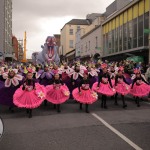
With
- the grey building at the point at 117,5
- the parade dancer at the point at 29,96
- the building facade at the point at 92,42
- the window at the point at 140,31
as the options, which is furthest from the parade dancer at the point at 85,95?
the grey building at the point at 117,5

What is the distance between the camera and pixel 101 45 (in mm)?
42562

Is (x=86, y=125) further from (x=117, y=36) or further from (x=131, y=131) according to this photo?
(x=117, y=36)

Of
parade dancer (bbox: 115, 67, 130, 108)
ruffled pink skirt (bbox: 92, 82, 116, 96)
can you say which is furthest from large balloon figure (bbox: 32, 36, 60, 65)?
ruffled pink skirt (bbox: 92, 82, 116, 96)

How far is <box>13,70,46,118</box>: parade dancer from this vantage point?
10.3 m

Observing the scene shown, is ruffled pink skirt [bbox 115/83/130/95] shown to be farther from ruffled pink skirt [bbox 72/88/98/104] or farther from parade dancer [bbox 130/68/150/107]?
ruffled pink skirt [bbox 72/88/98/104]

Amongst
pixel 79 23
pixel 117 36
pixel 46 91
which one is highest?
pixel 79 23

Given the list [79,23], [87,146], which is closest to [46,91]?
[87,146]

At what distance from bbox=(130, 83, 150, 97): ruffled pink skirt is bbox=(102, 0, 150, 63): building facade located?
13531 mm

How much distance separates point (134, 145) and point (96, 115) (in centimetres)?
381

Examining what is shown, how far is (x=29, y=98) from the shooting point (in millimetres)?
10406

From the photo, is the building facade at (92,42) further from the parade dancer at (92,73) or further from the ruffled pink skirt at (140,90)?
the ruffled pink skirt at (140,90)

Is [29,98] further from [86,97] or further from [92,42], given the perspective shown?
[92,42]

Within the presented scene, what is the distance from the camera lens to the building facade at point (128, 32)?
27281 millimetres

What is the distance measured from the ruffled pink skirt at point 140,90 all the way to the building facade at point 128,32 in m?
13.5
